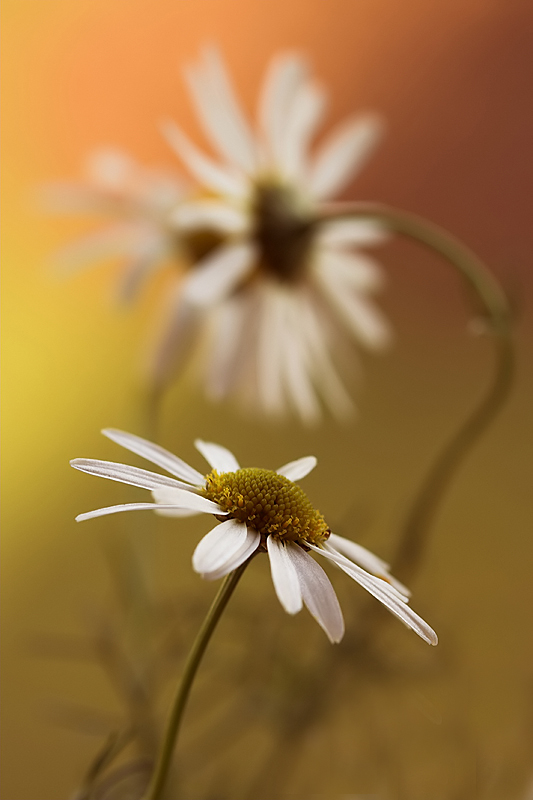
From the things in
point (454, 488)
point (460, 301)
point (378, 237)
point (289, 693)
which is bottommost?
point (289, 693)

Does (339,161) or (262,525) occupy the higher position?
(339,161)

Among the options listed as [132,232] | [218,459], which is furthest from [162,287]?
[218,459]

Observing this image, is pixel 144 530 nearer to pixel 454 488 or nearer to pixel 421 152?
pixel 454 488

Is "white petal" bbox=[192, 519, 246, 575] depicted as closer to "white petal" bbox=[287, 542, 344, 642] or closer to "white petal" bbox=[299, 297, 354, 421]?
"white petal" bbox=[287, 542, 344, 642]

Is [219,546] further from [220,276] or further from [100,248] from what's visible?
[100,248]

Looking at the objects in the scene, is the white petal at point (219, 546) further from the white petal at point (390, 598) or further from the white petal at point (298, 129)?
the white petal at point (298, 129)

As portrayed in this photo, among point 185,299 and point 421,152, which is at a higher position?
point 421,152

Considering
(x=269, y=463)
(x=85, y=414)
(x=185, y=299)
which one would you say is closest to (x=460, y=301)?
(x=269, y=463)
